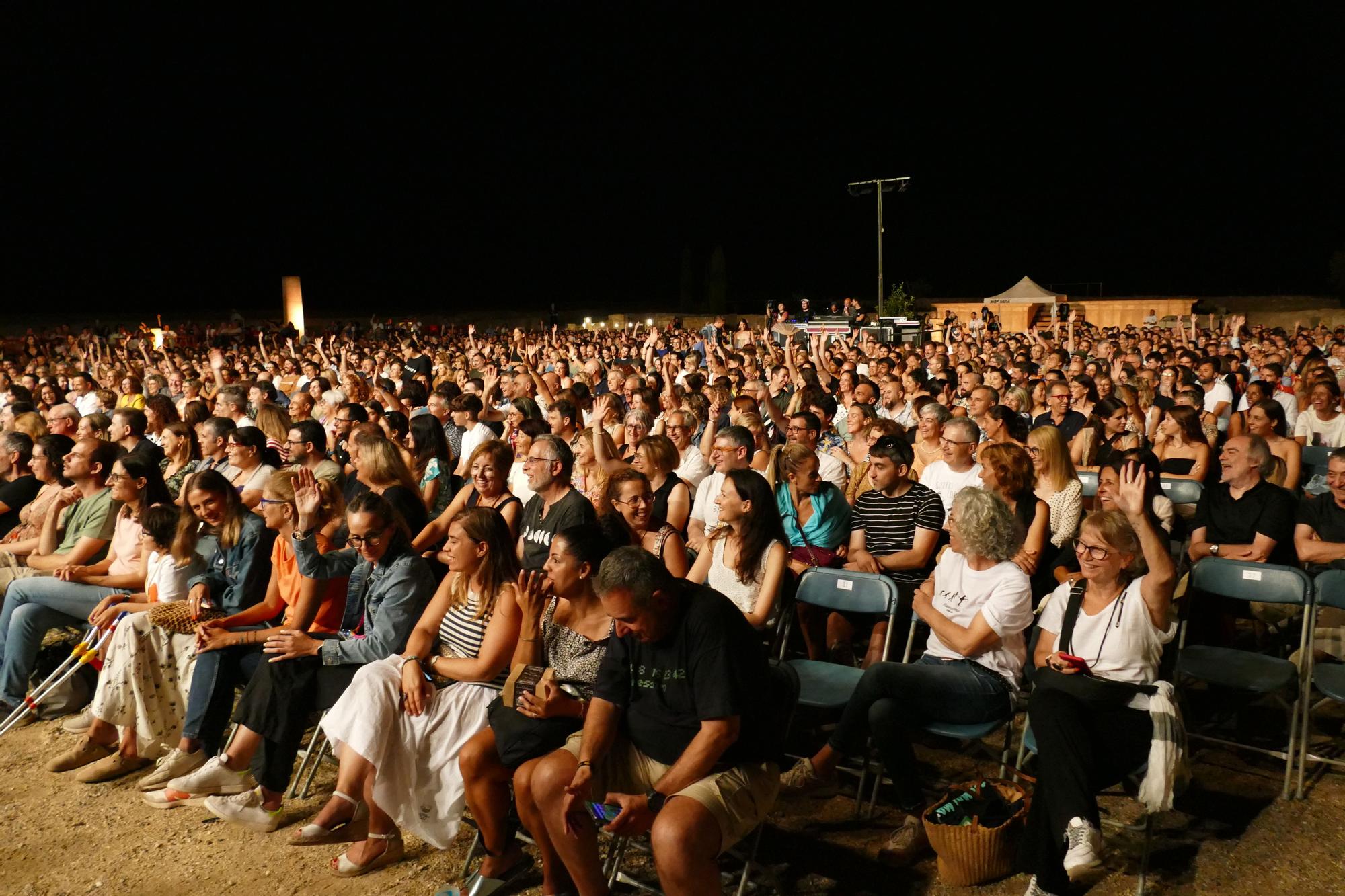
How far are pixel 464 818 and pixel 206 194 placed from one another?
54029mm

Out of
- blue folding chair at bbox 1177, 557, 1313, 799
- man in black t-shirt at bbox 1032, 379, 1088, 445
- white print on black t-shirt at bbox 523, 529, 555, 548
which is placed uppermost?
man in black t-shirt at bbox 1032, 379, 1088, 445

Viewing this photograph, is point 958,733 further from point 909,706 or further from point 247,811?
point 247,811

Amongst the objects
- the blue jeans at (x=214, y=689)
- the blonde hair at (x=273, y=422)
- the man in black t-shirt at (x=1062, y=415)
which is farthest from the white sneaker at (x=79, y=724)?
the man in black t-shirt at (x=1062, y=415)

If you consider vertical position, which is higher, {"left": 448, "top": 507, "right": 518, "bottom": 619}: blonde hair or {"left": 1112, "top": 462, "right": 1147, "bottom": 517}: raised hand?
{"left": 1112, "top": 462, "right": 1147, "bottom": 517}: raised hand

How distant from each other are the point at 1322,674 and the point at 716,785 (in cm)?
249

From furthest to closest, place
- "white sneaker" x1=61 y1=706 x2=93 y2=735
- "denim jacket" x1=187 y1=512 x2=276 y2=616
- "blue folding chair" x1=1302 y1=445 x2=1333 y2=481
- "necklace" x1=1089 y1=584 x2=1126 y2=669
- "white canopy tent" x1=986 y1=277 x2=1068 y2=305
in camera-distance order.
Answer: "white canopy tent" x1=986 y1=277 x2=1068 y2=305, "blue folding chair" x1=1302 y1=445 x2=1333 y2=481, "white sneaker" x1=61 y1=706 x2=93 y2=735, "denim jacket" x1=187 y1=512 x2=276 y2=616, "necklace" x1=1089 y1=584 x2=1126 y2=669

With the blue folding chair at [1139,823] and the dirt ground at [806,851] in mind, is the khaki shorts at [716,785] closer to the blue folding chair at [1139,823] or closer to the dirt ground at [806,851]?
the dirt ground at [806,851]

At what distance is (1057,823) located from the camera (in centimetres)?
290

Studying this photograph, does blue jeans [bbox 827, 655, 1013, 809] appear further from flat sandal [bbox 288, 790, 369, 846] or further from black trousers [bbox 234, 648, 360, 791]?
black trousers [bbox 234, 648, 360, 791]

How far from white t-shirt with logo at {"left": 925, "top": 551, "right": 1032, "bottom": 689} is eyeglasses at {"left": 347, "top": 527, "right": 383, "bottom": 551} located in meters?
2.29

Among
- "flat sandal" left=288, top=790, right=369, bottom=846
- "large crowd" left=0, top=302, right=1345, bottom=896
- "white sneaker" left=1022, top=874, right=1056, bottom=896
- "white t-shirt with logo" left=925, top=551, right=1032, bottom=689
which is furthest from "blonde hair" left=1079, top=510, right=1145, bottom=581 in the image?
"flat sandal" left=288, top=790, right=369, bottom=846

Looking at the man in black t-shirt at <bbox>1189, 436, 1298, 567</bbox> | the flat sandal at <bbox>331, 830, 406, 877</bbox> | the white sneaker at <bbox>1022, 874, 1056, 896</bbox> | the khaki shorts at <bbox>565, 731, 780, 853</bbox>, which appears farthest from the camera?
the man in black t-shirt at <bbox>1189, 436, 1298, 567</bbox>

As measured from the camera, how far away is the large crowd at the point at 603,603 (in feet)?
9.71

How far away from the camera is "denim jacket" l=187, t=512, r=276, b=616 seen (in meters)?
4.40
